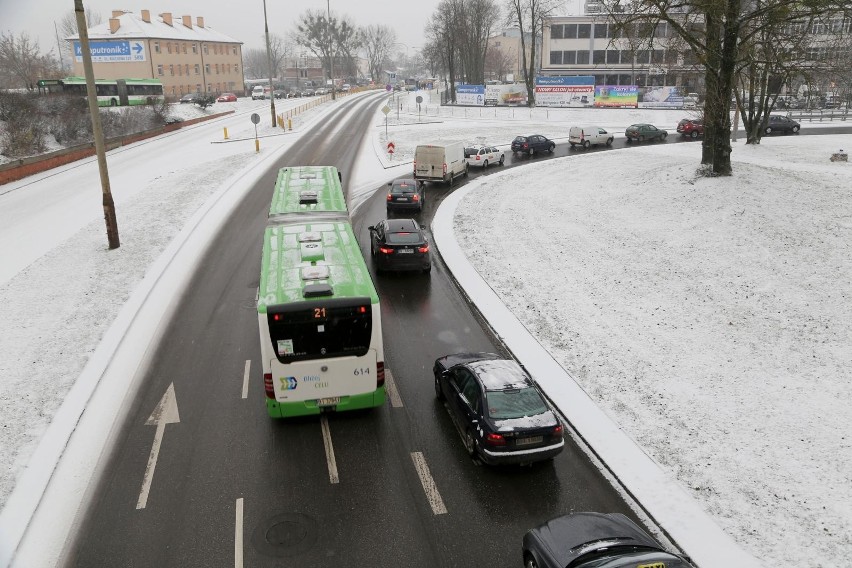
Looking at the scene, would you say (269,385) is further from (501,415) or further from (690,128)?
(690,128)

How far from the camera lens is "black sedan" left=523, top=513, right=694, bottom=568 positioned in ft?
22.2

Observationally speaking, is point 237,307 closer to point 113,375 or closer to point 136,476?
point 113,375

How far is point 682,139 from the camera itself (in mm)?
48250

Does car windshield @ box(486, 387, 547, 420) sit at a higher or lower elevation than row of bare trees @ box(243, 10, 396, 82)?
lower

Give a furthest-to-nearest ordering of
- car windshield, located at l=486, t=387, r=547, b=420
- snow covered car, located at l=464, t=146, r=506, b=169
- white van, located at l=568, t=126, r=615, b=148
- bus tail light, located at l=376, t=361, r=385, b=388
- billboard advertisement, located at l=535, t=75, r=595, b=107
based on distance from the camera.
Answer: billboard advertisement, located at l=535, t=75, r=595, b=107, white van, located at l=568, t=126, r=615, b=148, snow covered car, located at l=464, t=146, r=506, b=169, bus tail light, located at l=376, t=361, r=385, b=388, car windshield, located at l=486, t=387, r=547, b=420

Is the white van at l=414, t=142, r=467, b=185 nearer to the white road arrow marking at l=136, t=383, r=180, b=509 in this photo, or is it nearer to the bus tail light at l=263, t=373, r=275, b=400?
the white road arrow marking at l=136, t=383, r=180, b=509

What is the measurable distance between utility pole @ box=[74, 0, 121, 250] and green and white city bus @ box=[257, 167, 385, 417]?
11164 millimetres

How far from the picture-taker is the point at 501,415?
9938mm

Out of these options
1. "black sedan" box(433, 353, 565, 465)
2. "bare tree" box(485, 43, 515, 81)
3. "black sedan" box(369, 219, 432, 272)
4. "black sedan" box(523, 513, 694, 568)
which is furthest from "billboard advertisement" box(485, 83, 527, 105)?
"black sedan" box(523, 513, 694, 568)

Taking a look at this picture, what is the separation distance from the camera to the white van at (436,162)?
104 ft

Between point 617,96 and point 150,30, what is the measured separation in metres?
66.3

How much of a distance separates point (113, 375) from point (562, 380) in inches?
407

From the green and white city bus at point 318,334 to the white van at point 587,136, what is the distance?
36811mm

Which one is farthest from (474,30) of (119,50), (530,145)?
(530,145)
